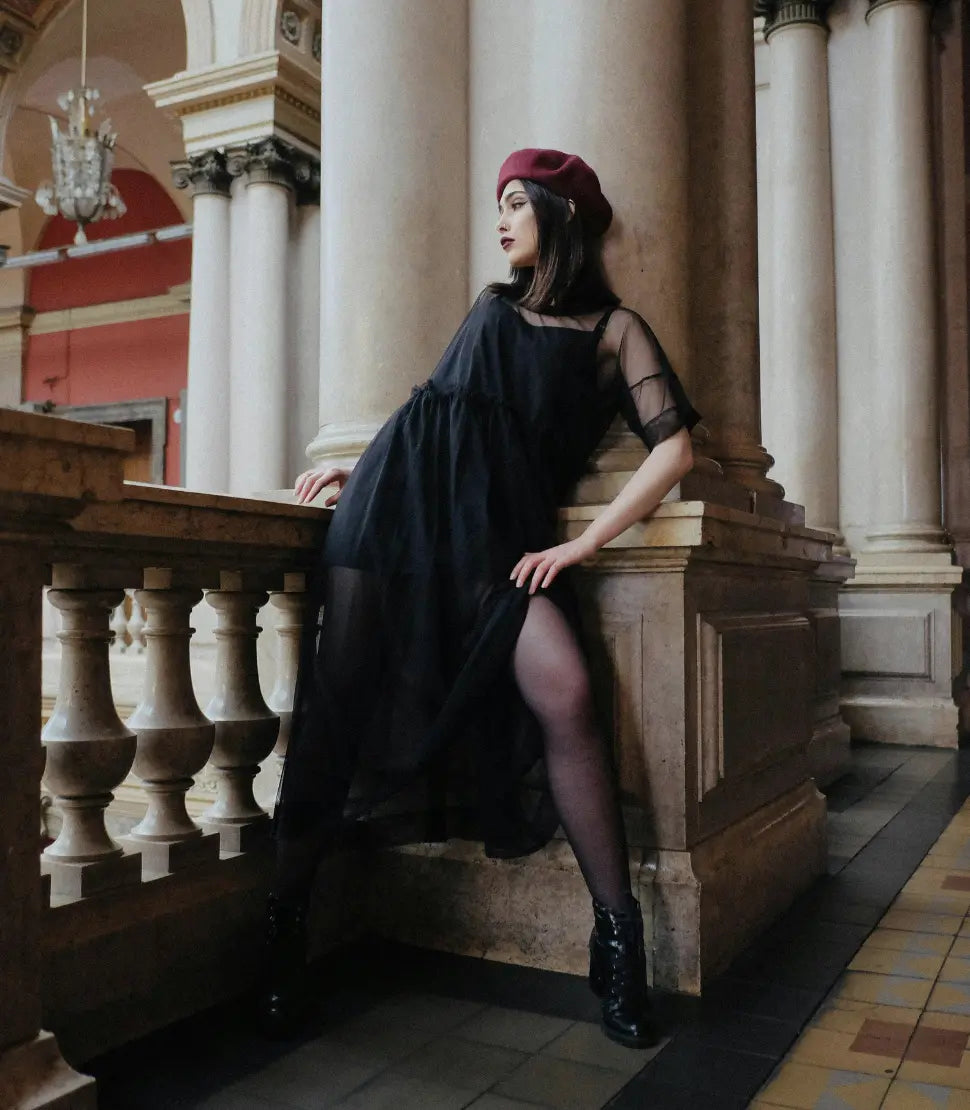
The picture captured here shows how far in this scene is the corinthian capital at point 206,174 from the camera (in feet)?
27.8

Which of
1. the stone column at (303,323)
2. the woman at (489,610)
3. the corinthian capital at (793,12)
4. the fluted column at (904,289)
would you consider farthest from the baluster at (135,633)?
the woman at (489,610)

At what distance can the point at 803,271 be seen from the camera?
635 centimetres

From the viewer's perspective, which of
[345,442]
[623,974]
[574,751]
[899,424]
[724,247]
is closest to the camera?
[623,974]

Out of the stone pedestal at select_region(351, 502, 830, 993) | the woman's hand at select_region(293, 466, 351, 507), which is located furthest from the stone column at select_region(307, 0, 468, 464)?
the stone pedestal at select_region(351, 502, 830, 993)

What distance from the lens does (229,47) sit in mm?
8250

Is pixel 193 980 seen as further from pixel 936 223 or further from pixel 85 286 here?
pixel 85 286

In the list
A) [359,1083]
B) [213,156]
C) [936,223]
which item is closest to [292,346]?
[213,156]

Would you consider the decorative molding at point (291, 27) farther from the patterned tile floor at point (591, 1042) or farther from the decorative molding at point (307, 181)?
the patterned tile floor at point (591, 1042)

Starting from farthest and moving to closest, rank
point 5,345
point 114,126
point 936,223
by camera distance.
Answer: point 5,345
point 114,126
point 936,223

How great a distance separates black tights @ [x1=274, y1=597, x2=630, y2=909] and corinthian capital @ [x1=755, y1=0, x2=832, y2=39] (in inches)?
221

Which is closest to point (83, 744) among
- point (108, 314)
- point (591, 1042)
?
→ point (591, 1042)

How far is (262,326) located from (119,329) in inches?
267

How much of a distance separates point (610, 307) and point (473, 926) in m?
1.33

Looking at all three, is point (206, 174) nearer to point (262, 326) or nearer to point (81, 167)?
point (81, 167)
